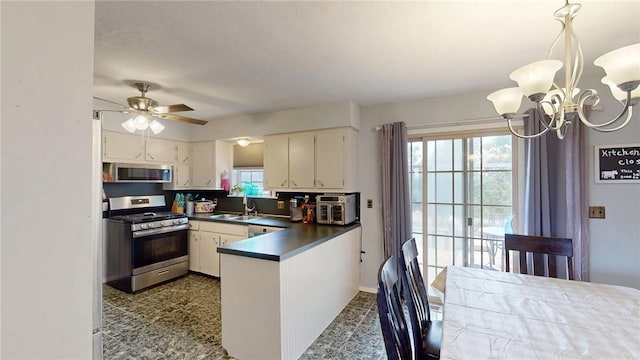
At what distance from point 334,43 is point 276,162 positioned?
2102mm

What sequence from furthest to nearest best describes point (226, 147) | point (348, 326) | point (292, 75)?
point (226, 147) < point (348, 326) < point (292, 75)

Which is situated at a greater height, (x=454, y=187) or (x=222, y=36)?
(x=222, y=36)

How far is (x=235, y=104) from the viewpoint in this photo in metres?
3.47

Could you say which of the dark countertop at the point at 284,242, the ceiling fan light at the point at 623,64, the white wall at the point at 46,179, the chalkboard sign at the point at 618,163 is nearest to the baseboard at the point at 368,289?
the dark countertop at the point at 284,242

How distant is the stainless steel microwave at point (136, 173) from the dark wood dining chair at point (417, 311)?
11.7ft

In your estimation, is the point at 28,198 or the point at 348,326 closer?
the point at 28,198

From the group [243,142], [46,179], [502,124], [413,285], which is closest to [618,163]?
[502,124]

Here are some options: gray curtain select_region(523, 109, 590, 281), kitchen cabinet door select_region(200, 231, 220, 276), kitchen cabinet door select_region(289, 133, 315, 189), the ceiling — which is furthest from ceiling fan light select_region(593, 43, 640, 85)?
kitchen cabinet door select_region(200, 231, 220, 276)

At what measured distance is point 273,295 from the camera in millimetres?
2037

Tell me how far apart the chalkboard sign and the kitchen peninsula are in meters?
2.56

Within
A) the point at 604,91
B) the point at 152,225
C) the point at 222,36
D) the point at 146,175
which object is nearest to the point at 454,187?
the point at 604,91

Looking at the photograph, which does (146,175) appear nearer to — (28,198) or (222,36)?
(222,36)

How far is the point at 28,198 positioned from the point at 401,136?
10.1ft

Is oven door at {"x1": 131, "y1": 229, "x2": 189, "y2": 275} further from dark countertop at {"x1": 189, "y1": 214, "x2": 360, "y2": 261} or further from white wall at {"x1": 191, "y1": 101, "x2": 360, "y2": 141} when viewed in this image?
dark countertop at {"x1": 189, "y1": 214, "x2": 360, "y2": 261}
